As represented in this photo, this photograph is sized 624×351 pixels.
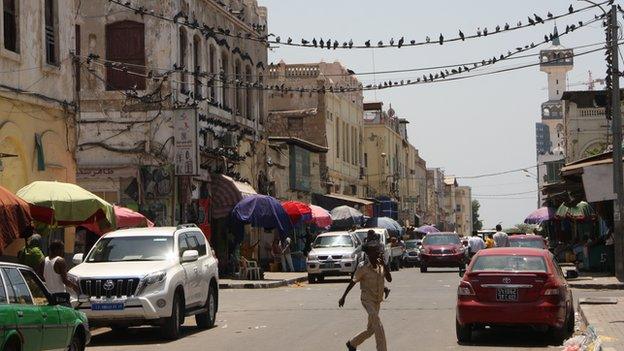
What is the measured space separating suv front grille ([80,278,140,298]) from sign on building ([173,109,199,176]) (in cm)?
1931

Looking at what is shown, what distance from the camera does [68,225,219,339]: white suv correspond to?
1816 cm

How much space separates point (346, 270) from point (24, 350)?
2777cm

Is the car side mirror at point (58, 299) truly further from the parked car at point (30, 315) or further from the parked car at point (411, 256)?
the parked car at point (411, 256)

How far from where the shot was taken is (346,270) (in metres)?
39.5

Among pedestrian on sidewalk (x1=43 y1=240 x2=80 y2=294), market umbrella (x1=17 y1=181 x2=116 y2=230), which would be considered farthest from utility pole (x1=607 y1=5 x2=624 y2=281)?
pedestrian on sidewalk (x1=43 y1=240 x2=80 y2=294)

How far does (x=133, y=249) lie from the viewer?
19.7 m

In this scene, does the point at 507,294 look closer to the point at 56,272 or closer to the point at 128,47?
the point at 56,272

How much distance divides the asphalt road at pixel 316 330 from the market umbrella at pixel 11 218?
2.26 metres

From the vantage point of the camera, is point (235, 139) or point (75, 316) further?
point (235, 139)

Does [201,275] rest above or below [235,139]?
below

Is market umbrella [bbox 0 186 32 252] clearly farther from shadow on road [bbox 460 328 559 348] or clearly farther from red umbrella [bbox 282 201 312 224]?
red umbrella [bbox 282 201 312 224]

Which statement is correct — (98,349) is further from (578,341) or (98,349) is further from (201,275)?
(578,341)

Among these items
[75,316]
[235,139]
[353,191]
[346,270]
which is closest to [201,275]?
[75,316]

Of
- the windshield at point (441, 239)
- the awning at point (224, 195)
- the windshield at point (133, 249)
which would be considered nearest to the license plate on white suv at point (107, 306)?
the windshield at point (133, 249)
